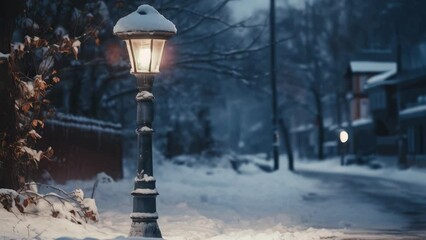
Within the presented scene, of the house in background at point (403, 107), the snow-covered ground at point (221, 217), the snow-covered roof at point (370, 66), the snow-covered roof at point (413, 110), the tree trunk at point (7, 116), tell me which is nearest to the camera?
the snow-covered ground at point (221, 217)

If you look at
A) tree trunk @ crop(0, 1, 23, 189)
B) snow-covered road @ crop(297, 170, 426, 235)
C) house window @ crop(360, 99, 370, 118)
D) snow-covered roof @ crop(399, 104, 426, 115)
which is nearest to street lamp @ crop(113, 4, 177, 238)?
tree trunk @ crop(0, 1, 23, 189)

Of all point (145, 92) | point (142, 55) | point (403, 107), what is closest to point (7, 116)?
point (145, 92)

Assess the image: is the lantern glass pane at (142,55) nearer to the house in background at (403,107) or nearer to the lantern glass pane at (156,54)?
the lantern glass pane at (156,54)

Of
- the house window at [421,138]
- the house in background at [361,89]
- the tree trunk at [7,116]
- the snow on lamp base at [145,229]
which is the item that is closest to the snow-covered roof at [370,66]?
the house in background at [361,89]

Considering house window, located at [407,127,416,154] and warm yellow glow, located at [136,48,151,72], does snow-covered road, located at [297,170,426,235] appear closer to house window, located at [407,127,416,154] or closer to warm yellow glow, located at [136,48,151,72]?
warm yellow glow, located at [136,48,151,72]

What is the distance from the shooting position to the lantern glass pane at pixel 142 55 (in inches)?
413

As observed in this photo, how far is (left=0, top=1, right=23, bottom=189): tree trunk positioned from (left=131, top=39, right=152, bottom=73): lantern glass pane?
206cm

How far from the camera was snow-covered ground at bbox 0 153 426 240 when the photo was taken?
10.9 meters

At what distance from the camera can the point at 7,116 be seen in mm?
11414

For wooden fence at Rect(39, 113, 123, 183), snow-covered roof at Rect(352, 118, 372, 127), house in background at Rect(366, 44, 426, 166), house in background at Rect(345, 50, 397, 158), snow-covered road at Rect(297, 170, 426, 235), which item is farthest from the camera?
house in background at Rect(345, 50, 397, 158)

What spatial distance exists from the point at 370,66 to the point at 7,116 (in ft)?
207

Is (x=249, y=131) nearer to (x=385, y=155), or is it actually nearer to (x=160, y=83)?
(x=385, y=155)

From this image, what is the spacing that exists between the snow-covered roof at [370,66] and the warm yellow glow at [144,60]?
6188 cm

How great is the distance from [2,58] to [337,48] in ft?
210
